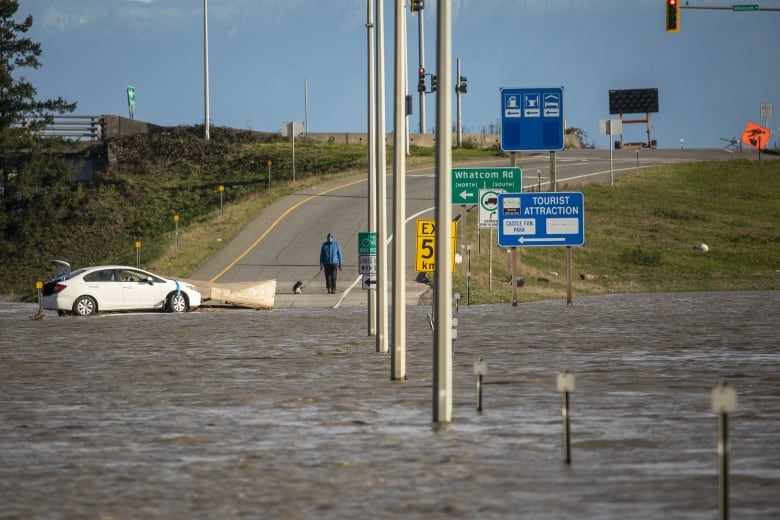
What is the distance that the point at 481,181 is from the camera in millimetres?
A: 38469

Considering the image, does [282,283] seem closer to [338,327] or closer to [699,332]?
[338,327]

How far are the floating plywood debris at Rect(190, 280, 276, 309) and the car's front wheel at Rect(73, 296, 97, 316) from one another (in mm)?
3013

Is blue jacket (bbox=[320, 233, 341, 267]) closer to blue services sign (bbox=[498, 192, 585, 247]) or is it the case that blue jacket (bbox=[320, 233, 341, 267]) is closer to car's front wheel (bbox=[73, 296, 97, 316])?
blue services sign (bbox=[498, 192, 585, 247])

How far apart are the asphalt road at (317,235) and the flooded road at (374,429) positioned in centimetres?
1337

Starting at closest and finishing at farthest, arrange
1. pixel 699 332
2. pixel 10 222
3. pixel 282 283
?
pixel 699 332 → pixel 282 283 → pixel 10 222

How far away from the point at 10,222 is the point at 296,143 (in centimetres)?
2424

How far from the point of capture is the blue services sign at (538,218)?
37000mm

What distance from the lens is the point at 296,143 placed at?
82.6m

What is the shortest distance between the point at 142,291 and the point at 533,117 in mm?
11579

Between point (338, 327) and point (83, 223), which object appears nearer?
point (338, 327)

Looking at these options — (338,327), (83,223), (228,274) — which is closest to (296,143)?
(83,223)

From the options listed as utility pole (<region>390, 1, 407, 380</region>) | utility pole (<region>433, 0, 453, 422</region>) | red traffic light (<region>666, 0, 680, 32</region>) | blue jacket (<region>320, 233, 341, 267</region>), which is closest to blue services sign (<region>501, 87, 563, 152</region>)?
red traffic light (<region>666, 0, 680, 32</region>)

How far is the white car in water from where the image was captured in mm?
36594

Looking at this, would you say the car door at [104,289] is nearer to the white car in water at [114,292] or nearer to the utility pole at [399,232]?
the white car in water at [114,292]
